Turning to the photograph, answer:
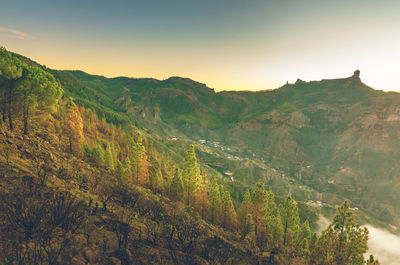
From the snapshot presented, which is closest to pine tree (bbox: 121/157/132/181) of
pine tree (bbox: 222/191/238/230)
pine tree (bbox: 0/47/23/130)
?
pine tree (bbox: 0/47/23/130)

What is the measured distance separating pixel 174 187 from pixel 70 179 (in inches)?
1317

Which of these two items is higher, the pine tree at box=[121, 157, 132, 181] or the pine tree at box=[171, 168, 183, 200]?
the pine tree at box=[121, 157, 132, 181]

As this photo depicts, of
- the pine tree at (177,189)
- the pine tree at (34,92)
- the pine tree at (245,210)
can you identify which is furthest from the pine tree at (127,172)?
the pine tree at (245,210)

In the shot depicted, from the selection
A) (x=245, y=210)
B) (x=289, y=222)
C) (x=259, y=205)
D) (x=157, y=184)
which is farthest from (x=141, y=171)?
(x=289, y=222)

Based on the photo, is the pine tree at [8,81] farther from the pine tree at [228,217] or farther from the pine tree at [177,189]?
the pine tree at [228,217]

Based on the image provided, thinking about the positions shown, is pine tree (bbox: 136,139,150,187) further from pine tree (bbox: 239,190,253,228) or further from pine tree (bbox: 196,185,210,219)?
pine tree (bbox: 239,190,253,228)

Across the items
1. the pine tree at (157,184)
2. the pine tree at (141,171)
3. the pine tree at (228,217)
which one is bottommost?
the pine tree at (228,217)

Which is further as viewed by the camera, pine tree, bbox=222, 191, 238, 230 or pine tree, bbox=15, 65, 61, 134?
pine tree, bbox=222, 191, 238, 230

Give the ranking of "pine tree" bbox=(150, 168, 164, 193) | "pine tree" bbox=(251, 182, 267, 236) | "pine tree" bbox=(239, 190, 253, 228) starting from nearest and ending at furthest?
"pine tree" bbox=(251, 182, 267, 236) < "pine tree" bbox=(239, 190, 253, 228) < "pine tree" bbox=(150, 168, 164, 193)

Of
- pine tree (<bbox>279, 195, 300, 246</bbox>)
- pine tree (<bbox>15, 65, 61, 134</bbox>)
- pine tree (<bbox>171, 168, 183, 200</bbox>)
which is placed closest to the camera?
pine tree (<bbox>15, 65, 61, 134</bbox>)

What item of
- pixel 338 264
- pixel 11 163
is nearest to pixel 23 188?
pixel 11 163

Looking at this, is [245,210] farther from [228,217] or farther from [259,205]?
[228,217]

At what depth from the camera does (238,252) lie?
18.1m

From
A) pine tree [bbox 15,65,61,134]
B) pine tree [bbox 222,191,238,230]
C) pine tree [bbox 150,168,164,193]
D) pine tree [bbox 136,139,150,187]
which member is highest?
pine tree [bbox 15,65,61,134]
